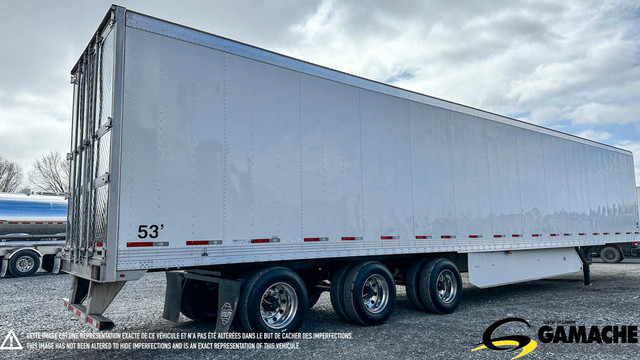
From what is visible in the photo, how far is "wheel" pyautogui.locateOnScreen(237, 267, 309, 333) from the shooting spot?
6172mm

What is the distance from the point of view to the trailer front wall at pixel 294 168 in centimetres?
571

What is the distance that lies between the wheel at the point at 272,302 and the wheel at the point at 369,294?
0.99 m

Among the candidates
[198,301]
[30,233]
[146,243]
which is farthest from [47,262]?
[146,243]

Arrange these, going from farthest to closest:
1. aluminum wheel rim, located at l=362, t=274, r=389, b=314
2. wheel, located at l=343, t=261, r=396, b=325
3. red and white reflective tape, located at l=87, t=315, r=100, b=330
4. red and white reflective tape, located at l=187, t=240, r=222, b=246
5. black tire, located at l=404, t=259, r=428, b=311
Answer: black tire, located at l=404, t=259, r=428, b=311
aluminum wheel rim, located at l=362, t=274, r=389, b=314
wheel, located at l=343, t=261, r=396, b=325
red and white reflective tape, located at l=187, t=240, r=222, b=246
red and white reflective tape, located at l=87, t=315, r=100, b=330

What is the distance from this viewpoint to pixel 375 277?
788 centimetres

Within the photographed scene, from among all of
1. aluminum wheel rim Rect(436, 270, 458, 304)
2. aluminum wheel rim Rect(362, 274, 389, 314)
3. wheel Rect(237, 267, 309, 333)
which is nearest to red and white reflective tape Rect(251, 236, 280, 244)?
wheel Rect(237, 267, 309, 333)

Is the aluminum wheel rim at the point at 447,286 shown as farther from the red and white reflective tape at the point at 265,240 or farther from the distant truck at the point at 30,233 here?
the distant truck at the point at 30,233

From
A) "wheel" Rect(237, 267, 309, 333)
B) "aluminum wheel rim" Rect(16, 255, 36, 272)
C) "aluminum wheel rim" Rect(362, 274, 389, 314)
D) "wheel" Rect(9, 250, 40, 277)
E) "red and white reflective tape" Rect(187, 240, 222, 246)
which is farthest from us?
"aluminum wheel rim" Rect(16, 255, 36, 272)

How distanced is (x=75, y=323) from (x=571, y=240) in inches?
464

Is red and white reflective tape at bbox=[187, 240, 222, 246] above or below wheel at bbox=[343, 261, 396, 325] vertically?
above

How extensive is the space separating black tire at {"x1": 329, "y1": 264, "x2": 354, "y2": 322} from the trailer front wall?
447 millimetres

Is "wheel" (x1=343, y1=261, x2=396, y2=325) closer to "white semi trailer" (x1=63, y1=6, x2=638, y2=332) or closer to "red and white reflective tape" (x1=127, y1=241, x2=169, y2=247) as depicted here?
"white semi trailer" (x1=63, y1=6, x2=638, y2=332)

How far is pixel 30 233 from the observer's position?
58.4 feet

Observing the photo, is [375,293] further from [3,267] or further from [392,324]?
[3,267]
